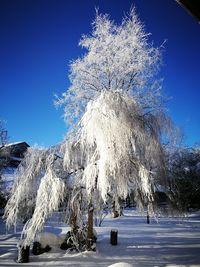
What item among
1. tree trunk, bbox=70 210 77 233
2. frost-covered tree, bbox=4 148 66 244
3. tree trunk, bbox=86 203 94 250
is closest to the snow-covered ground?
tree trunk, bbox=86 203 94 250

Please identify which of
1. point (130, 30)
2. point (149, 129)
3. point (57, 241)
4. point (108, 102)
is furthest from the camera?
point (57, 241)

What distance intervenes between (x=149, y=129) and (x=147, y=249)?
6.06 m

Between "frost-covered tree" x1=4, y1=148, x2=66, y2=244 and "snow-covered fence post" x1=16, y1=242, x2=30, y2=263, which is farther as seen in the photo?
"snow-covered fence post" x1=16, y1=242, x2=30, y2=263

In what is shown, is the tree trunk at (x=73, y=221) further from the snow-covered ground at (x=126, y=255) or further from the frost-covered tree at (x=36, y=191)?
the snow-covered ground at (x=126, y=255)

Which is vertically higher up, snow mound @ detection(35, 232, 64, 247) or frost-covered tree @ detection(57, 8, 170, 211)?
frost-covered tree @ detection(57, 8, 170, 211)

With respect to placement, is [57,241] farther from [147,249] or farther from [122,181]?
[122,181]

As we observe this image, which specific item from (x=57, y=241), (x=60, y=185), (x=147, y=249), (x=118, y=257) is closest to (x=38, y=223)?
(x=60, y=185)

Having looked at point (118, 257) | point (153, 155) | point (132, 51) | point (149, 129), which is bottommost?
point (118, 257)

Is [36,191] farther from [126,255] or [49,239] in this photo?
[126,255]

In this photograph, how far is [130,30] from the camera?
1027 cm

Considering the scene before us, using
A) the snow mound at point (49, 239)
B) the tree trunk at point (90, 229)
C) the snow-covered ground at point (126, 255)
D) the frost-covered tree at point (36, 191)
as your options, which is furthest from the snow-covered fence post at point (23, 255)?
the tree trunk at point (90, 229)

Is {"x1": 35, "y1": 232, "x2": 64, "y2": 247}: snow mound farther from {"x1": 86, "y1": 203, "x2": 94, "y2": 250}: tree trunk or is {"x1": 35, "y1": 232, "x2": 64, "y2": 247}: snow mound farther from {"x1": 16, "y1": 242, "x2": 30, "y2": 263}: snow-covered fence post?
{"x1": 86, "y1": 203, "x2": 94, "y2": 250}: tree trunk

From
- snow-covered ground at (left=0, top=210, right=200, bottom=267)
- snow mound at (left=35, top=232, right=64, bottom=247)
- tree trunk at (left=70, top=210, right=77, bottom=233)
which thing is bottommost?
snow-covered ground at (left=0, top=210, right=200, bottom=267)

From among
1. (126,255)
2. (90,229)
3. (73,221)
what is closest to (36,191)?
(73,221)
